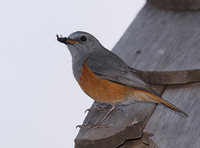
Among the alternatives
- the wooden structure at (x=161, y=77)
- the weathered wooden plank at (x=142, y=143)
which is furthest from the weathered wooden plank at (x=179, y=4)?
the weathered wooden plank at (x=142, y=143)

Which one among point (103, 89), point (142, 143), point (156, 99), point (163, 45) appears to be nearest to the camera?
point (142, 143)

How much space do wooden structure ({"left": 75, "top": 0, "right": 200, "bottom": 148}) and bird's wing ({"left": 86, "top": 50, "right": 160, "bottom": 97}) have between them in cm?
8

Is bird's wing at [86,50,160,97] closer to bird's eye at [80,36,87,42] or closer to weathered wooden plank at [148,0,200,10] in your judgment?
bird's eye at [80,36,87,42]

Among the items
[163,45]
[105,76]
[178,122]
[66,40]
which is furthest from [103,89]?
[178,122]

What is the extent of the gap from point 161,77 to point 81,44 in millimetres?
956

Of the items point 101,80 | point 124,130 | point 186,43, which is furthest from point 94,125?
point 186,43

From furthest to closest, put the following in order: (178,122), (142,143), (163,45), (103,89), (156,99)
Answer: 1. (163,45)
2. (103,89)
3. (156,99)
4. (142,143)
5. (178,122)

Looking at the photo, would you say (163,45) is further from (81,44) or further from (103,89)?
(81,44)

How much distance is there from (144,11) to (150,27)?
37 cm

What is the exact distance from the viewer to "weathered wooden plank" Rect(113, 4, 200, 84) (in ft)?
12.8

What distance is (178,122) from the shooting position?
349 centimetres

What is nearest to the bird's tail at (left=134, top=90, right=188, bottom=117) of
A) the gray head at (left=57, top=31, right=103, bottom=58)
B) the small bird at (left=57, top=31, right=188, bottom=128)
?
the small bird at (left=57, top=31, right=188, bottom=128)

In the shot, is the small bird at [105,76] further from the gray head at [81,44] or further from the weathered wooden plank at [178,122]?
the weathered wooden plank at [178,122]

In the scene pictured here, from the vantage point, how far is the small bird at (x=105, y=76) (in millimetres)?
4145
